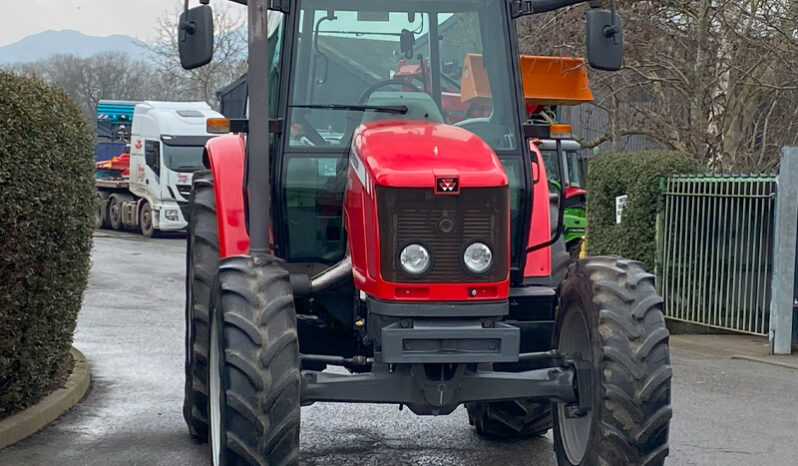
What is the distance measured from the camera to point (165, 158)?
29.1 m

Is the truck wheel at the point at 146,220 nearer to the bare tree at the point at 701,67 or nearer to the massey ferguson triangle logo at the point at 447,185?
the bare tree at the point at 701,67

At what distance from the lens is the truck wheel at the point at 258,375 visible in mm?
5203

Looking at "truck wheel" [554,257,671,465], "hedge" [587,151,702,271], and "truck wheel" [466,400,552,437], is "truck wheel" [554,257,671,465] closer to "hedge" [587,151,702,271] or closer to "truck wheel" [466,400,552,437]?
"truck wheel" [466,400,552,437]

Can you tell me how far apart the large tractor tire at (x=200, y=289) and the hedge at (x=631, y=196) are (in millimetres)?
7517

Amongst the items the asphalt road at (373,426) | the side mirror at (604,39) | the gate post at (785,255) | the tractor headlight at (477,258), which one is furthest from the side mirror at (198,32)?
the gate post at (785,255)

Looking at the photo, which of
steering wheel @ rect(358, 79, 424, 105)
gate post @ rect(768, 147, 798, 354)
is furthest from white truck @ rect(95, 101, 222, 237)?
steering wheel @ rect(358, 79, 424, 105)

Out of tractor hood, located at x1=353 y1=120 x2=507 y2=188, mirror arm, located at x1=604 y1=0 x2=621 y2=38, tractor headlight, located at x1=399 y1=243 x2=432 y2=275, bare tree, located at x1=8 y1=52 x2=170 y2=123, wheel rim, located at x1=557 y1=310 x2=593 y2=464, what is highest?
bare tree, located at x1=8 y1=52 x2=170 y2=123

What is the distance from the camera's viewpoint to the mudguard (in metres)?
6.70

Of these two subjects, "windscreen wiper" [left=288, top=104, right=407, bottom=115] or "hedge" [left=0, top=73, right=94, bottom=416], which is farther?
"hedge" [left=0, top=73, right=94, bottom=416]

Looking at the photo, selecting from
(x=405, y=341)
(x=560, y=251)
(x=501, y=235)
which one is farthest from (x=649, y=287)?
(x=560, y=251)

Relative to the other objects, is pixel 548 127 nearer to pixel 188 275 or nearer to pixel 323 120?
pixel 323 120

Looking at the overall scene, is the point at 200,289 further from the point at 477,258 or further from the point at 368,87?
the point at 477,258

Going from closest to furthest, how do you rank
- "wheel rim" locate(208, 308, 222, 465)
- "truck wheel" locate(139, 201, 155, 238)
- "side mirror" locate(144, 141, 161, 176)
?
"wheel rim" locate(208, 308, 222, 465), "side mirror" locate(144, 141, 161, 176), "truck wheel" locate(139, 201, 155, 238)

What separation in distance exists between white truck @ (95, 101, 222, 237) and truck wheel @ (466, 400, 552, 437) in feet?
69.2
